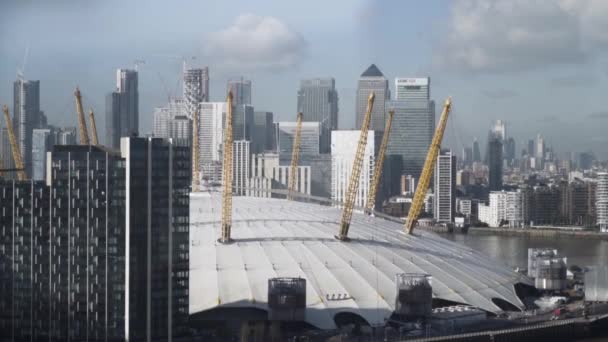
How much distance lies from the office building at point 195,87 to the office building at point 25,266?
38149mm

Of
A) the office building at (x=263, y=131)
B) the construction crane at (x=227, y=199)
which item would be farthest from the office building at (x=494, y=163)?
the construction crane at (x=227, y=199)

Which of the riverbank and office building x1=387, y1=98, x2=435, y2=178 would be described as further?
office building x1=387, y1=98, x2=435, y2=178

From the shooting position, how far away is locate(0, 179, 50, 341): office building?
12.4m

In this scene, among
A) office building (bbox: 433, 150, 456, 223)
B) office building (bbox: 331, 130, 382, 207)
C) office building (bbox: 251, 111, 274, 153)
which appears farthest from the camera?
office building (bbox: 251, 111, 274, 153)

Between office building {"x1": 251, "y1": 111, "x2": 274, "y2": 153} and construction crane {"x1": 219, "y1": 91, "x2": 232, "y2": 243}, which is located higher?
office building {"x1": 251, "y1": 111, "x2": 274, "y2": 153}

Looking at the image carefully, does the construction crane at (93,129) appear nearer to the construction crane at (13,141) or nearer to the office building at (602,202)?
the construction crane at (13,141)

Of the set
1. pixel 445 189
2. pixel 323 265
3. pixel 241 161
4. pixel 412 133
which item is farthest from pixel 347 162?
pixel 323 265

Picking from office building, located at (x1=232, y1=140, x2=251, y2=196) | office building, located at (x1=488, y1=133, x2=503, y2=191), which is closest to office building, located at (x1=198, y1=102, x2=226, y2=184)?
office building, located at (x1=232, y1=140, x2=251, y2=196)

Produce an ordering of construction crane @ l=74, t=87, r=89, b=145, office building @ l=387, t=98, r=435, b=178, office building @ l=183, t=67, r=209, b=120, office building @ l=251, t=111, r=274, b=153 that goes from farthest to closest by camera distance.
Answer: office building @ l=387, t=98, r=435, b=178, office building @ l=251, t=111, r=274, b=153, office building @ l=183, t=67, r=209, b=120, construction crane @ l=74, t=87, r=89, b=145

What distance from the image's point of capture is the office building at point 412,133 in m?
61.8

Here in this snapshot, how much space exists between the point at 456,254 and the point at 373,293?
3876mm

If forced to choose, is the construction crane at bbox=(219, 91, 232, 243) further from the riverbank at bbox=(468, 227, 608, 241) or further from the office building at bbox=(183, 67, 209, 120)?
the office building at bbox=(183, 67, 209, 120)

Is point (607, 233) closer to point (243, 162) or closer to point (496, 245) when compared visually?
point (496, 245)

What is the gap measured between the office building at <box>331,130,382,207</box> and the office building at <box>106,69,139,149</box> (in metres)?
13.4
